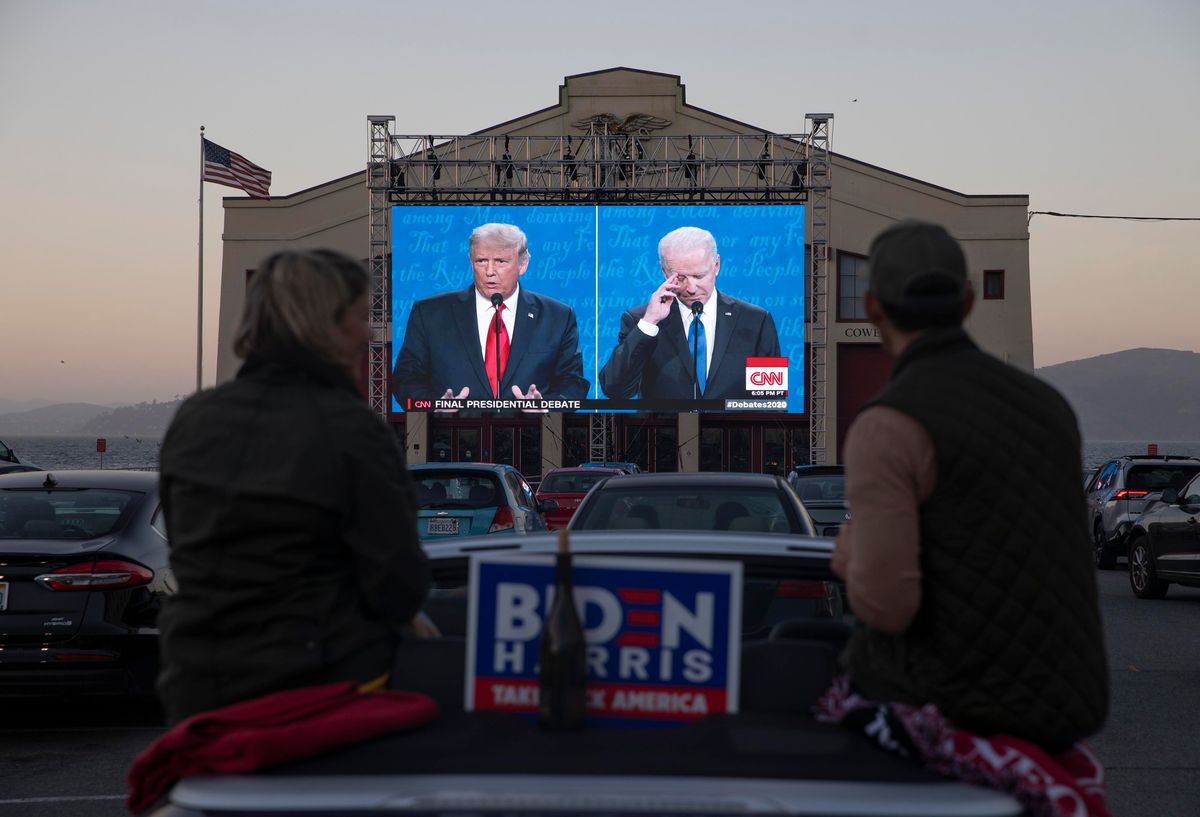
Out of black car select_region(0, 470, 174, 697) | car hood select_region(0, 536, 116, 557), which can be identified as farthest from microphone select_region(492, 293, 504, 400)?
car hood select_region(0, 536, 116, 557)

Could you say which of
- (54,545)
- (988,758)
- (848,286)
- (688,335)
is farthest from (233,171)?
(988,758)

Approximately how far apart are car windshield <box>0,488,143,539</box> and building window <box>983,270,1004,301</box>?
4447 centimetres

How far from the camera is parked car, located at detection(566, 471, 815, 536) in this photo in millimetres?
8516

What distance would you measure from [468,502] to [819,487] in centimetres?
467

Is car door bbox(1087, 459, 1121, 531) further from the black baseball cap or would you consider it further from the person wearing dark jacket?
the person wearing dark jacket

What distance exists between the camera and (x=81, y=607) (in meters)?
8.14

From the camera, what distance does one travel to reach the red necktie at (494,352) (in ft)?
120

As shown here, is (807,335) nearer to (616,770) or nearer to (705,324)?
(705,324)

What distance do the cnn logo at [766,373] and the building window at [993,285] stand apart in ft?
53.2

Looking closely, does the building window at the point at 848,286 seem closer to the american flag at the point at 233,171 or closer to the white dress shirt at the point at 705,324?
the white dress shirt at the point at 705,324

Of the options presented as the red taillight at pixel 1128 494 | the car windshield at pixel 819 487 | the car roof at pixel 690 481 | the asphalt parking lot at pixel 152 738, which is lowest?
the asphalt parking lot at pixel 152 738

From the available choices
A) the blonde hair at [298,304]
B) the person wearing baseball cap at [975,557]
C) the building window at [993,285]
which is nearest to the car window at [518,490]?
the blonde hair at [298,304]

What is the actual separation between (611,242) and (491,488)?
2289cm

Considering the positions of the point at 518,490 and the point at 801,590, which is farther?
the point at 518,490
